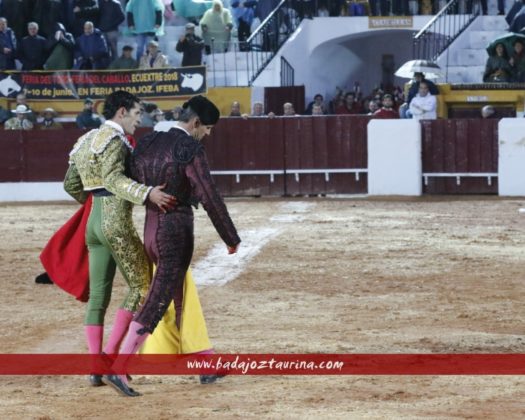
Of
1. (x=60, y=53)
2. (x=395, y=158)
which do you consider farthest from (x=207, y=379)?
(x=60, y=53)

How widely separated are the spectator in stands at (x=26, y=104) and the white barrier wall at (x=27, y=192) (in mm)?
1141

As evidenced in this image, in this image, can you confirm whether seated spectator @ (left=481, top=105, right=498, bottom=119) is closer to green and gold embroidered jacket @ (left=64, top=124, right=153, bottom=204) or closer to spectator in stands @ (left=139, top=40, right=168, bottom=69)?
spectator in stands @ (left=139, top=40, right=168, bottom=69)

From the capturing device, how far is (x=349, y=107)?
2144cm

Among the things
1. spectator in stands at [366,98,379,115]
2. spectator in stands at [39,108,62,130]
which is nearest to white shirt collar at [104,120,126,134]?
spectator in stands at [366,98,379,115]

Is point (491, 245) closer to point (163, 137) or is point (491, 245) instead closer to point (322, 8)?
point (163, 137)

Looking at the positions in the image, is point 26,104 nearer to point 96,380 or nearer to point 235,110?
point 235,110

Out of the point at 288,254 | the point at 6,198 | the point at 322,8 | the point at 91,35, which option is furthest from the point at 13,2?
the point at 288,254

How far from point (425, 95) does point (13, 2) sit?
6.66 meters

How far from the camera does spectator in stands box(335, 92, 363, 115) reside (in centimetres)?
2145

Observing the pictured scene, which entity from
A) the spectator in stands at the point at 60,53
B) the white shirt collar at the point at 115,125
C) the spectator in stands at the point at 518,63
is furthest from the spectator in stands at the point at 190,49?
the white shirt collar at the point at 115,125

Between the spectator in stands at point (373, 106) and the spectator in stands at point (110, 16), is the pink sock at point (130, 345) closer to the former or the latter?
the spectator in stands at point (373, 106)

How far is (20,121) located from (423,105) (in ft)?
18.6

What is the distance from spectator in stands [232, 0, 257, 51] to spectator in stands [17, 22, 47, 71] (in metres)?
3.31

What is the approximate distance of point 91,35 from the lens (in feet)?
71.7
